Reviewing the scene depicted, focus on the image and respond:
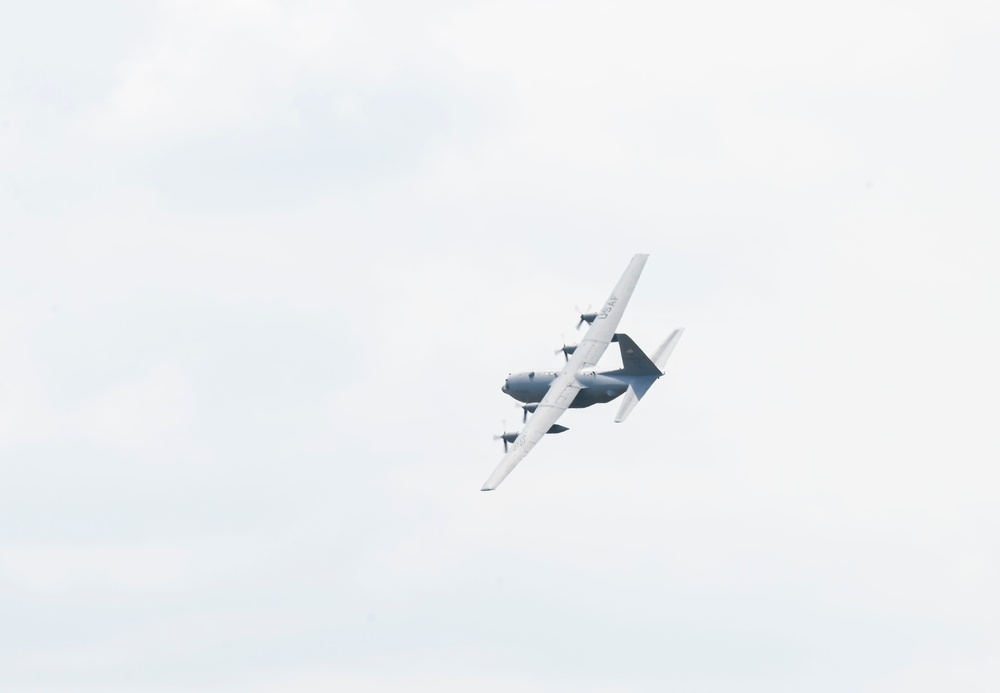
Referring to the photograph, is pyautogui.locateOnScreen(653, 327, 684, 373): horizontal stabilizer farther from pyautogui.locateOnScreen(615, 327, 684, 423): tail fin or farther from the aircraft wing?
the aircraft wing

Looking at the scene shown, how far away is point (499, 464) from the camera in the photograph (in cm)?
13350

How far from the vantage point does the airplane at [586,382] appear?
137 m

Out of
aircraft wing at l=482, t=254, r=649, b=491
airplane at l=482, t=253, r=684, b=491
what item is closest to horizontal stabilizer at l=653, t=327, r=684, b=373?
airplane at l=482, t=253, r=684, b=491

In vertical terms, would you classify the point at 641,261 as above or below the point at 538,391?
above

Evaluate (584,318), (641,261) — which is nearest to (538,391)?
(584,318)

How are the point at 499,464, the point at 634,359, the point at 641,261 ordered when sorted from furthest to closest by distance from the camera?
the point at 641,261, the point at 634,359, the point at 499,464

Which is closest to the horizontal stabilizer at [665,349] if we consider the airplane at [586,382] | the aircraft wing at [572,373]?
the airplane at [586,382]

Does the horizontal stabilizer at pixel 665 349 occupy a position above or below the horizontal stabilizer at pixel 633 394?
above

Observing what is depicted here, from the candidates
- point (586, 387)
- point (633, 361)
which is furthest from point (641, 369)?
point (586, 387)

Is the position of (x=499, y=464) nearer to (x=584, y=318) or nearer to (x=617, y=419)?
(x=617, y=419)

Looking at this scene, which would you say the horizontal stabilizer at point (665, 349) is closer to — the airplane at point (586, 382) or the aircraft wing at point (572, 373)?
the airplane at point (586, 382)

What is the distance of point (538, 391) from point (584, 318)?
9.18 meters

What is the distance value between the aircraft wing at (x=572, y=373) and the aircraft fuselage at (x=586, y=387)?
1025 mm

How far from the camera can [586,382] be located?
14625cm
